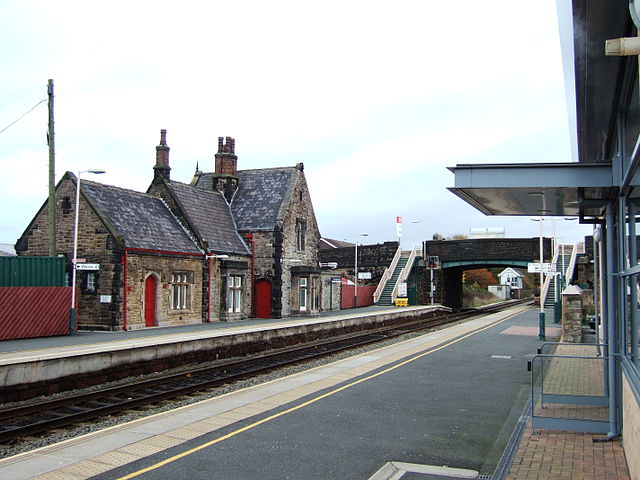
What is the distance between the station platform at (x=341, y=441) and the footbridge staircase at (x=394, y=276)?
36.1 m

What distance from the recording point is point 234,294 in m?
30.7

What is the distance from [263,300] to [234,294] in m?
2.39

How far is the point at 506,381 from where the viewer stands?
13758mm

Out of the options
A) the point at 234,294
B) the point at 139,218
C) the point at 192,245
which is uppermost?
the point at 139,218

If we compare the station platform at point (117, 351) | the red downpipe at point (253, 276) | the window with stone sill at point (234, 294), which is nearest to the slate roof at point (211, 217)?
the red downpipe at point (253, 276)

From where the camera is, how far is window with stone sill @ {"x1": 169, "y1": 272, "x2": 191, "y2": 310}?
26.7 m

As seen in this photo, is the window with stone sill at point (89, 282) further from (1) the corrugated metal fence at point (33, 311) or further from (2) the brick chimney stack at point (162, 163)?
(2) the brick chimney stack at point (162, 163)

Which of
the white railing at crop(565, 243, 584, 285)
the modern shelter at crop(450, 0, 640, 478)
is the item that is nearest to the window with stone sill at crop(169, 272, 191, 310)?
the modern shelter at crop(450, 0, 640, 478)

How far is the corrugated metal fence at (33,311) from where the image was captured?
19.9 metres

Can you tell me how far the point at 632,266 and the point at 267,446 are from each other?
522cm

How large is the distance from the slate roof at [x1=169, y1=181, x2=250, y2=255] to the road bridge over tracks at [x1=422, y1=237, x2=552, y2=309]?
25984 mm

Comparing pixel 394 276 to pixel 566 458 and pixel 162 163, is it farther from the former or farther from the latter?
pixel 566 458

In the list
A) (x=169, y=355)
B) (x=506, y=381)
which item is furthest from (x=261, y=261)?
(x=506, y=381)

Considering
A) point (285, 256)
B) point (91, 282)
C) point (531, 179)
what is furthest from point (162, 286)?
point (531, 179)
